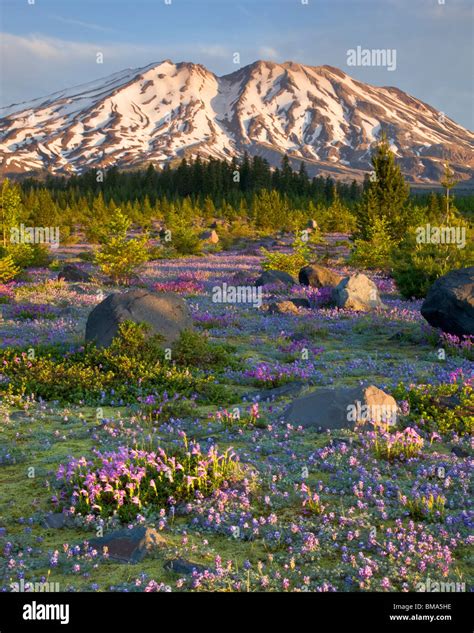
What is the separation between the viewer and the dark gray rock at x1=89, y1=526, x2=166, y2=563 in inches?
188

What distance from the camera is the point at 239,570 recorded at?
178 inches

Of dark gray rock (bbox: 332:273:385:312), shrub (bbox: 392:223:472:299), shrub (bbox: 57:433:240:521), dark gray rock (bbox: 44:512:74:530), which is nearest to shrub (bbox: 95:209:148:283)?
dark gray rock (bbox: 332:273:385:312)

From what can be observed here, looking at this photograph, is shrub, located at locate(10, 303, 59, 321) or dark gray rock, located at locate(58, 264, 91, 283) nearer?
shrub, located at locate(10, 303, 59, 321)

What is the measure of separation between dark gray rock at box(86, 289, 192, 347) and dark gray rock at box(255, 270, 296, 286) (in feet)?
36.1

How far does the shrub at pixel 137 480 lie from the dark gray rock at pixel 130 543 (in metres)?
0.44

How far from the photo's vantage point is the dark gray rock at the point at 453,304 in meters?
12.8

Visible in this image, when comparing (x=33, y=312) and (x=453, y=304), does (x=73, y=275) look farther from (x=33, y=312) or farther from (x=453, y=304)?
(x=453, y=304)

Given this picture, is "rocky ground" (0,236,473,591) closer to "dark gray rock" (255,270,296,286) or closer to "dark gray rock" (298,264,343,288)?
"dark gray rock" (298,264,343,288)

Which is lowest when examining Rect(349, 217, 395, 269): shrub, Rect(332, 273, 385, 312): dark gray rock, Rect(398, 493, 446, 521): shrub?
Rect(398, 493, 446, 521): shrub

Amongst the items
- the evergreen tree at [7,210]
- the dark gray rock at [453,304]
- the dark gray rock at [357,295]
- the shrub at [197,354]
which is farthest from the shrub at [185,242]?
the shrub at [197,354]

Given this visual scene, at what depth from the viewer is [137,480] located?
580 cm

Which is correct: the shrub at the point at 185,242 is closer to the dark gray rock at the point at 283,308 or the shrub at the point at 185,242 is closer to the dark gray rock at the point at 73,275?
the dark gray rock at the point at 73,275
